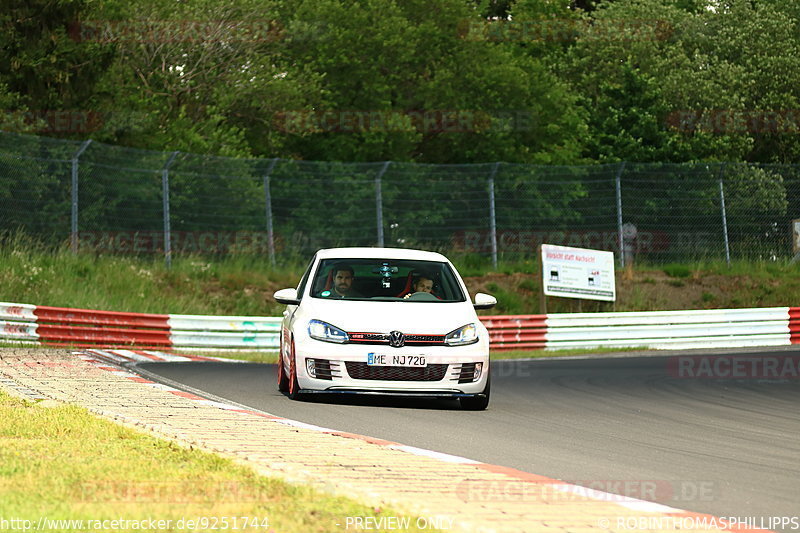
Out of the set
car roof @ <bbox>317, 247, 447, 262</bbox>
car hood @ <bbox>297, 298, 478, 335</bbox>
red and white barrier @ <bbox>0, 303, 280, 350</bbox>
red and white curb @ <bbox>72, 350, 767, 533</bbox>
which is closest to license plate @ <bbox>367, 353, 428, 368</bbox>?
car hood @ <bbox>297, 298, 478, 335</bbox>

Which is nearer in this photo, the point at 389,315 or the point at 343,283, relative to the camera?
the point at 389,315

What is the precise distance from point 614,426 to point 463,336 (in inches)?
67.7

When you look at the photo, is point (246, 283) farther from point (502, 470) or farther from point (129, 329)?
point (502, 470)

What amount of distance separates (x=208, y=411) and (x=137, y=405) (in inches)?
29.7

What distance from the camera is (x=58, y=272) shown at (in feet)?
81.7

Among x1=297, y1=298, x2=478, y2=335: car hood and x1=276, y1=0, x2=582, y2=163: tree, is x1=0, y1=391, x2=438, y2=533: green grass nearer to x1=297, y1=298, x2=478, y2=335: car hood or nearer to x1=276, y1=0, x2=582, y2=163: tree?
x1=297, y1=298, x2=478, y2=335: car hood

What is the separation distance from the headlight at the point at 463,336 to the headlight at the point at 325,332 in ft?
3.17

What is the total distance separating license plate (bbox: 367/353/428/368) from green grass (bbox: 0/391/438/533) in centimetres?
360

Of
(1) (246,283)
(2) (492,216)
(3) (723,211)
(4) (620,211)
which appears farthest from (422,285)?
(3) (723,211)

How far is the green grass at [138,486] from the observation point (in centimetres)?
543

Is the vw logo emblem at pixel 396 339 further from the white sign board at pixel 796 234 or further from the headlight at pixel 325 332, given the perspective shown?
the white sign board at pixel 796 234

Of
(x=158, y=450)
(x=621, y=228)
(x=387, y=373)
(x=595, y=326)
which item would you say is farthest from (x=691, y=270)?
(x=158, y=450)

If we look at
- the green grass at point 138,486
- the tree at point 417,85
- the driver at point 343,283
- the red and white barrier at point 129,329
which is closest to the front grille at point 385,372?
the driver at point 343,283

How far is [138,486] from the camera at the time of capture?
618cm
